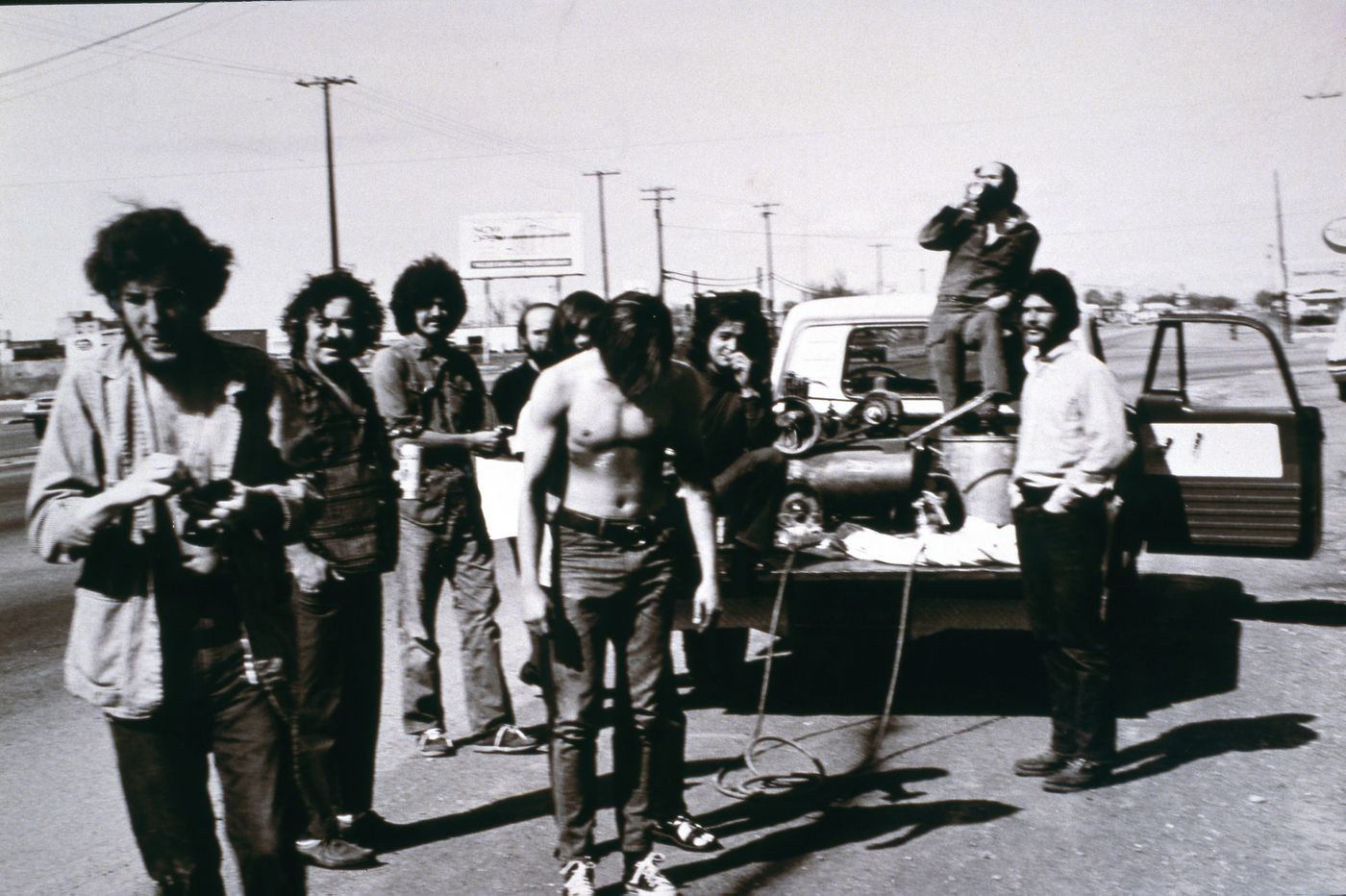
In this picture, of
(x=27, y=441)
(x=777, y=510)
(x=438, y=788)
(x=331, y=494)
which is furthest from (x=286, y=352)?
(x=27, y=441)

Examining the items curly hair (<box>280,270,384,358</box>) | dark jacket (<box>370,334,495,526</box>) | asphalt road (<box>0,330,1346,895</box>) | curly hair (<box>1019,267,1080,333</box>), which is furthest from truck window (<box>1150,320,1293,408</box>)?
curly hair (<box>280,270,384,358</box>)

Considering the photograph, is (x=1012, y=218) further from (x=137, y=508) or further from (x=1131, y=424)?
(x=137, y=508)

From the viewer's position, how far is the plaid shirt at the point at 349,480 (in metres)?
4.44

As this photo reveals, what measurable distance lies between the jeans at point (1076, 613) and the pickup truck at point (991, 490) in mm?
407

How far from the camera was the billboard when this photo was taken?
9.02 metres

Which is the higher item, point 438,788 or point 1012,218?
point 1012,218

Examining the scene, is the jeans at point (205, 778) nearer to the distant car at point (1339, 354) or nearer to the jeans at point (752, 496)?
the jeans at point (752, 496)

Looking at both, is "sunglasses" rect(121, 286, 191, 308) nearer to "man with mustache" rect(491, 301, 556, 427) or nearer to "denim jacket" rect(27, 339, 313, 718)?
"denim jacket" rect(27, 339, 313, 718)

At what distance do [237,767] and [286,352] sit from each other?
2.43 m

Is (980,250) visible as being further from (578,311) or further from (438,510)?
(438,510)

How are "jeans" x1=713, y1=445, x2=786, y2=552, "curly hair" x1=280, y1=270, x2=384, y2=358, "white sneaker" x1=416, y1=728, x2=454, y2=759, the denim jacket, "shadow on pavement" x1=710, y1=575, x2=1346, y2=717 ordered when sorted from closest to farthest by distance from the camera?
1. the denim jacket
2. "curly hair" x1=280, y1=270, x2=384, y2=358
3. "white sneaker" x1=416, y1=728, x2=454, y2=759
4. "jeans" x1=713, y1=445, x2=786, y2=552
5. "shadow on pavement" x1=710, y1=575, x2=1346, y2=717

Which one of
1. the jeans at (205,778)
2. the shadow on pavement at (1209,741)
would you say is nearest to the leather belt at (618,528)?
the jeans at (205,778)

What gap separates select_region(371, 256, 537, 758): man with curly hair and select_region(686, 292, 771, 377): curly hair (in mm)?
1112

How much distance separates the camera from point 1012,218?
6875 mm
